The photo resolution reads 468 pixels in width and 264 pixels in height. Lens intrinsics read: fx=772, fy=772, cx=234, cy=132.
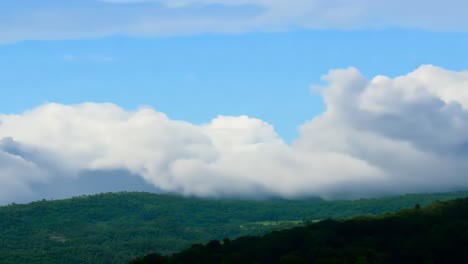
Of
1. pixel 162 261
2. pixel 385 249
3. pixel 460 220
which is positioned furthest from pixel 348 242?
pixel 162 261

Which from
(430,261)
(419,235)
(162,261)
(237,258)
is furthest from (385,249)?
(162,261)

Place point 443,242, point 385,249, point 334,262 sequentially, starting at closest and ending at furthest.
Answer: point 334,262 < point 443,242 < point 385,249

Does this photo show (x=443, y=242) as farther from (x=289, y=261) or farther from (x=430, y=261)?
(x=289, y=261)

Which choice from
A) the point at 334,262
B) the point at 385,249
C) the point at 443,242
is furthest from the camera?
the point at 385,249

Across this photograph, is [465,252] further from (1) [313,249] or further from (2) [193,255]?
(2) [193,255]

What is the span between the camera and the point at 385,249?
187 meters

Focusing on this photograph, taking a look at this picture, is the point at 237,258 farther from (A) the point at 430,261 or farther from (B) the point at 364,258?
(A) the point at 430,261

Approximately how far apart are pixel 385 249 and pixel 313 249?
20.9 metres

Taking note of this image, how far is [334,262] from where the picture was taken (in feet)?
532

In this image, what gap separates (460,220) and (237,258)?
61441mm

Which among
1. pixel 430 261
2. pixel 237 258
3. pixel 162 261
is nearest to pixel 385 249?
pixel 430 261

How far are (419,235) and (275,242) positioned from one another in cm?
3590

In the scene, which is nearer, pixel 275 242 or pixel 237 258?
pixel 237 258

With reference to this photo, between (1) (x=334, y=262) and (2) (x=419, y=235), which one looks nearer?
(1) (x=334, y=262)
